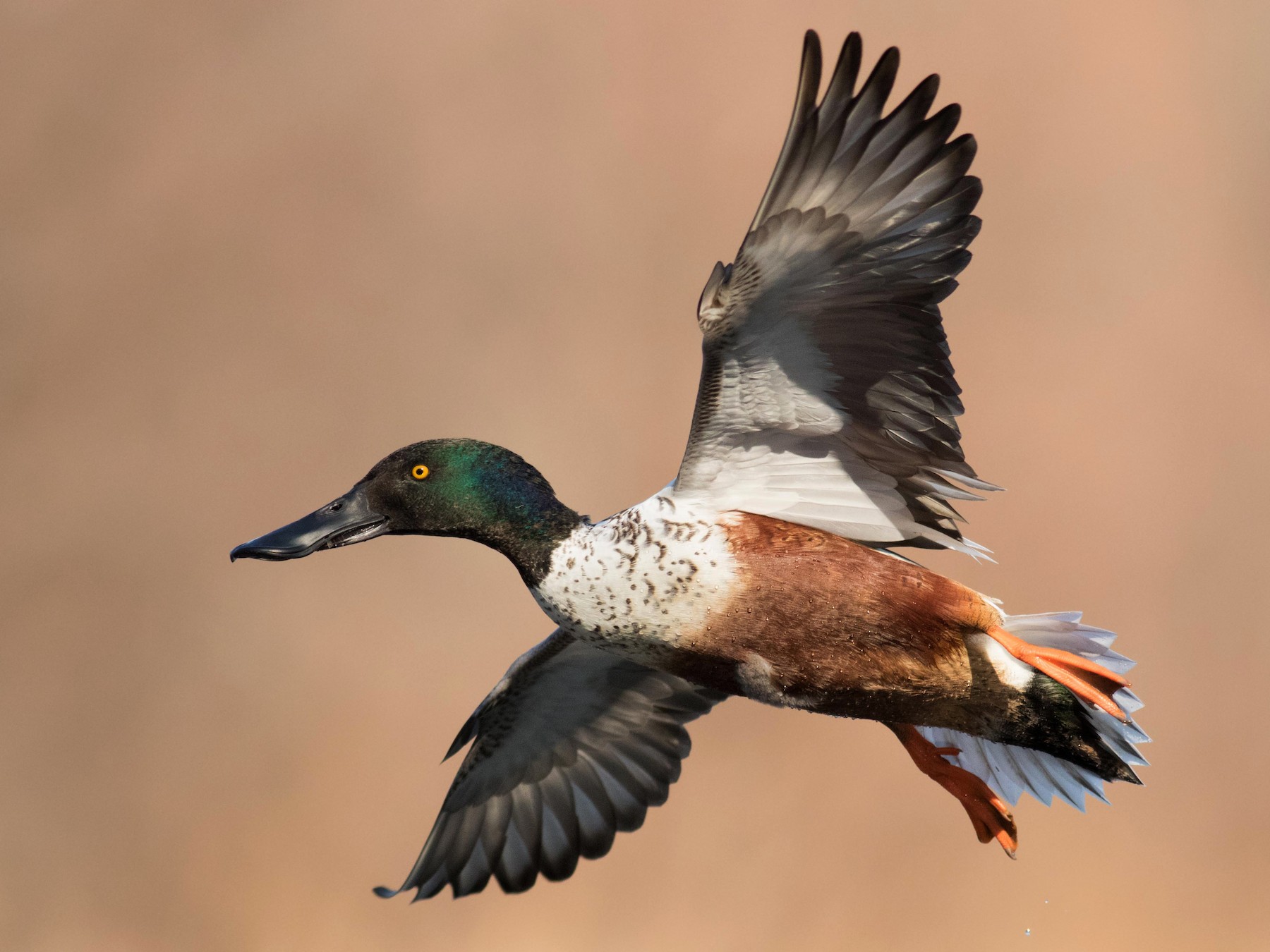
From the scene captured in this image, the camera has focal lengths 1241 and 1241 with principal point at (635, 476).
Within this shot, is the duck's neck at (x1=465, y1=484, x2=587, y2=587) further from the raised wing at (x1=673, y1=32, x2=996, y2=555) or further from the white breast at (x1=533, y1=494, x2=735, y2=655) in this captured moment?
the raised wing at (x1=673, y1=32, x2=996, y2=555)

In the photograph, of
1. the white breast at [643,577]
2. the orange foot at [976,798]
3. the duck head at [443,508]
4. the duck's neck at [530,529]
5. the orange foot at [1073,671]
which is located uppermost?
the duck head at [443,508]

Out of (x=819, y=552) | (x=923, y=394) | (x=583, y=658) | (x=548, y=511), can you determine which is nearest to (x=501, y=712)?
(x=583, y=658)

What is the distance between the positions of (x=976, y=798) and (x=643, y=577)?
0.84 metres

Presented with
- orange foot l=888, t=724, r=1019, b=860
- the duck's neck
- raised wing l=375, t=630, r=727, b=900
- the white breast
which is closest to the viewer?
the white breast

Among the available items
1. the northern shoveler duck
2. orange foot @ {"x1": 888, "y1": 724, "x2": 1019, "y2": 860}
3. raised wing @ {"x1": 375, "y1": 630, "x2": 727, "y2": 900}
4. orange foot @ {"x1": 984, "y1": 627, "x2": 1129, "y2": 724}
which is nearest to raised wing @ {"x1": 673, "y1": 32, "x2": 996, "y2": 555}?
the northern shoveler duck

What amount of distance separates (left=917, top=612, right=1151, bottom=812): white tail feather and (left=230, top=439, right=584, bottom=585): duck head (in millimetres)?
822

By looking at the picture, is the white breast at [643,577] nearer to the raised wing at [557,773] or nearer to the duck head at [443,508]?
the duck head at [443,508]

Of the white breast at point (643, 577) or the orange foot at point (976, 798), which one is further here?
the orange foot at point (976, 798)

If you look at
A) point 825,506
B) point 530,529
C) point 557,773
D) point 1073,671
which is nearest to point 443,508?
point 530,529

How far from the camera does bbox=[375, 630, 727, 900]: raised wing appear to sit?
101 inches

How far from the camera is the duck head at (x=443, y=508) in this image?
2.06 m

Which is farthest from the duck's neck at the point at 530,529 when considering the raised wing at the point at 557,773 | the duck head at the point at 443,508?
the raised wing at the point at 557,773

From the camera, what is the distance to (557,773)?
2633mm

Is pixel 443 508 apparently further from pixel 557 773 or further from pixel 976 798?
pixel 976 798
